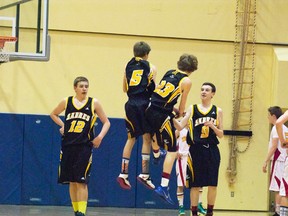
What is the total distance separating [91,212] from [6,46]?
3.65 m

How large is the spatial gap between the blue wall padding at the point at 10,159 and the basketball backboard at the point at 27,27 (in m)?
3.09

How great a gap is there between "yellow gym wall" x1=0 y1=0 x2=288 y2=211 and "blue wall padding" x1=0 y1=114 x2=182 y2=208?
0.36m

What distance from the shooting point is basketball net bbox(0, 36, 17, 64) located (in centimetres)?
1205

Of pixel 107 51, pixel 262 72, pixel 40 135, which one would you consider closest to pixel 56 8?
pixel 107 51

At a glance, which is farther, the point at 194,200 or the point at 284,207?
the point at 194,200

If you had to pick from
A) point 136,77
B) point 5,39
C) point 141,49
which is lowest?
point 136,77

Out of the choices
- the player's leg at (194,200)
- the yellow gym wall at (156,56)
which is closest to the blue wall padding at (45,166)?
the yellow gym wall at (156,56)

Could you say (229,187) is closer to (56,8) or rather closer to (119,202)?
(119,202)

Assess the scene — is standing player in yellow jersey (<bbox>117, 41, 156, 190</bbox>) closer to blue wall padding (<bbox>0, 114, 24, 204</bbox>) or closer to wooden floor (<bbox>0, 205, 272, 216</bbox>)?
wooden floor (<bbox>0, 205, 272, 216</bbox>)

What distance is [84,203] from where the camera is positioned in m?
9.93

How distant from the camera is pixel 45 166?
15.5 m

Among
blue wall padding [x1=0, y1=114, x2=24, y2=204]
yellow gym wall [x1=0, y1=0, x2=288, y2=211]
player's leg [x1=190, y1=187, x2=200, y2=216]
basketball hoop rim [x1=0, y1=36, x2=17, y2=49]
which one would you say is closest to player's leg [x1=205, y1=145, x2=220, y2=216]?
player's leg [x1=190, y1=187, x2=200, y2=216]

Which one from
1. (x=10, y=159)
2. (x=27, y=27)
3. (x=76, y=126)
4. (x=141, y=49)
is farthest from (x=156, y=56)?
(x=76, y=126)

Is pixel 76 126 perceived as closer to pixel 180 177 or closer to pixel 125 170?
pixel 125 170
